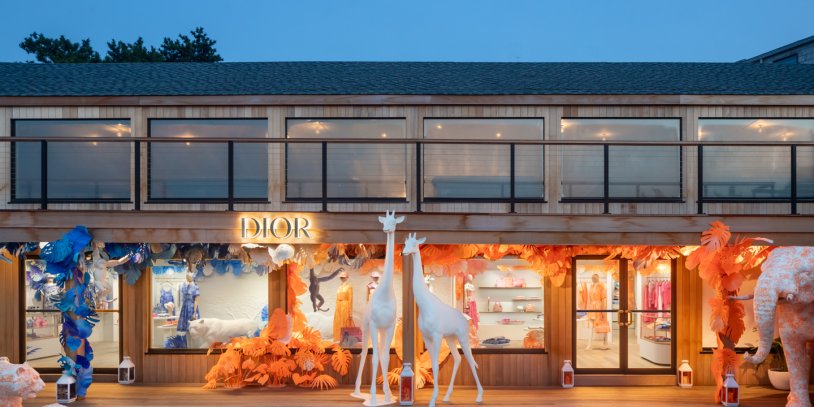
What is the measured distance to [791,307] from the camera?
9562 mm

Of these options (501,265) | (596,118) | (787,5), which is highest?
(787,5)

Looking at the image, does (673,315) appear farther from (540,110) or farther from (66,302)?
(66,302)

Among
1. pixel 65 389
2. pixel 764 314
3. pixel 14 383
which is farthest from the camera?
pixel 65 389

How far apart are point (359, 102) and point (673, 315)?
20.8 ft

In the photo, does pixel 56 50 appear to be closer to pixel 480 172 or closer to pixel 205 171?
pixel 205 171

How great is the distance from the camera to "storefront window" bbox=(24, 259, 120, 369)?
12.1 meters

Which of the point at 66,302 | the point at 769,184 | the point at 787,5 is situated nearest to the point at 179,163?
the point at 66,302

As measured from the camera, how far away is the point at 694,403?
→ 10531 mm

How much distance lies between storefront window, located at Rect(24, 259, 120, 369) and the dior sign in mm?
3101

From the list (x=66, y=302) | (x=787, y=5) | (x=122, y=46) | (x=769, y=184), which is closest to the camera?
(x=66, y=302)

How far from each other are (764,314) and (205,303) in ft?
28.2

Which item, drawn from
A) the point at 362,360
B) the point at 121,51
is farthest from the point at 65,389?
the point at 121,51

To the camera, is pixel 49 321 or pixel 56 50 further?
pixel 56 50

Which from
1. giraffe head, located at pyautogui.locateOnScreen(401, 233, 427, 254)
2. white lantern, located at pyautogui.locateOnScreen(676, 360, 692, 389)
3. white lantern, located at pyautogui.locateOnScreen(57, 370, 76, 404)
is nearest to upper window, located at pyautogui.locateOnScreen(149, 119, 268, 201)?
giraffe head, located at pyautogui.locateOnScreen(401, 233, 427, 254)
